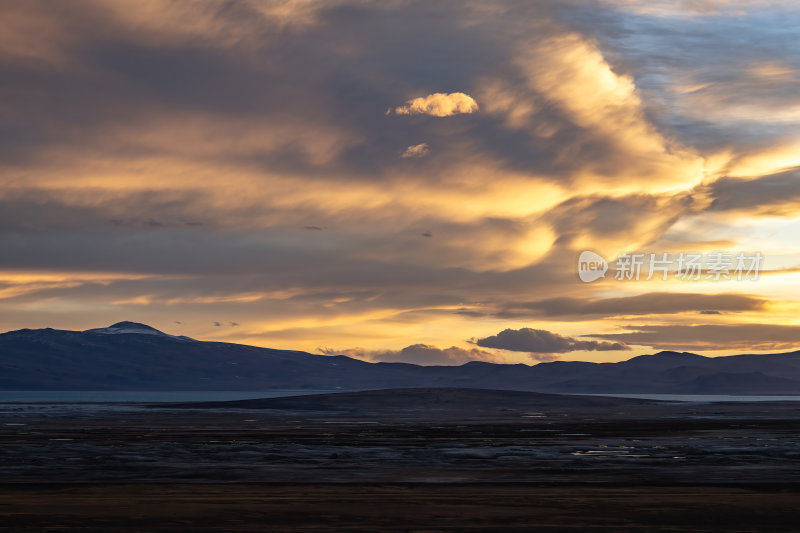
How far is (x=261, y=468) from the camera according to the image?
42125mm

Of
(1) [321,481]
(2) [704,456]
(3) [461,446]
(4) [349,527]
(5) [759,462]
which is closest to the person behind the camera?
(4) [349,527]

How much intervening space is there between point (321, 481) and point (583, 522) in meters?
13.7

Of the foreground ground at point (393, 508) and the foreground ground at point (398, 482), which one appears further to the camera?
the foreground ground at point (398, 482)

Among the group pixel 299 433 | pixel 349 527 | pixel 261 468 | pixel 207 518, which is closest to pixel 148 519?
pixel 207 518

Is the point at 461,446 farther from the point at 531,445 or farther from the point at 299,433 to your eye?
the point at 299,433

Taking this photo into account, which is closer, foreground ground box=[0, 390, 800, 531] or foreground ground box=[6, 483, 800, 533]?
foreground ground box=[6, 483, 800, 533]

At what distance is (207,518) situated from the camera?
85.1 ft

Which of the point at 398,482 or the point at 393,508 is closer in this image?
the point at 393,508

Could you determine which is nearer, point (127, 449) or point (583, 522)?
point (583, 522)

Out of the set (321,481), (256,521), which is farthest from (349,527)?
(321,481)

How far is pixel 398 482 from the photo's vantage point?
36.0 meters

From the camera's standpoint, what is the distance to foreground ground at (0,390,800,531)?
84.0 feet

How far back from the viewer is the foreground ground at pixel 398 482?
25.6 meters

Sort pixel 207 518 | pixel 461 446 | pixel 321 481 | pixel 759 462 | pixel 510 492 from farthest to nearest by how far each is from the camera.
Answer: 1. pixel 461 446
2. pixel 759 462
3. pixel 321 481
4. pixel 510 492
5. pixel 207 518
